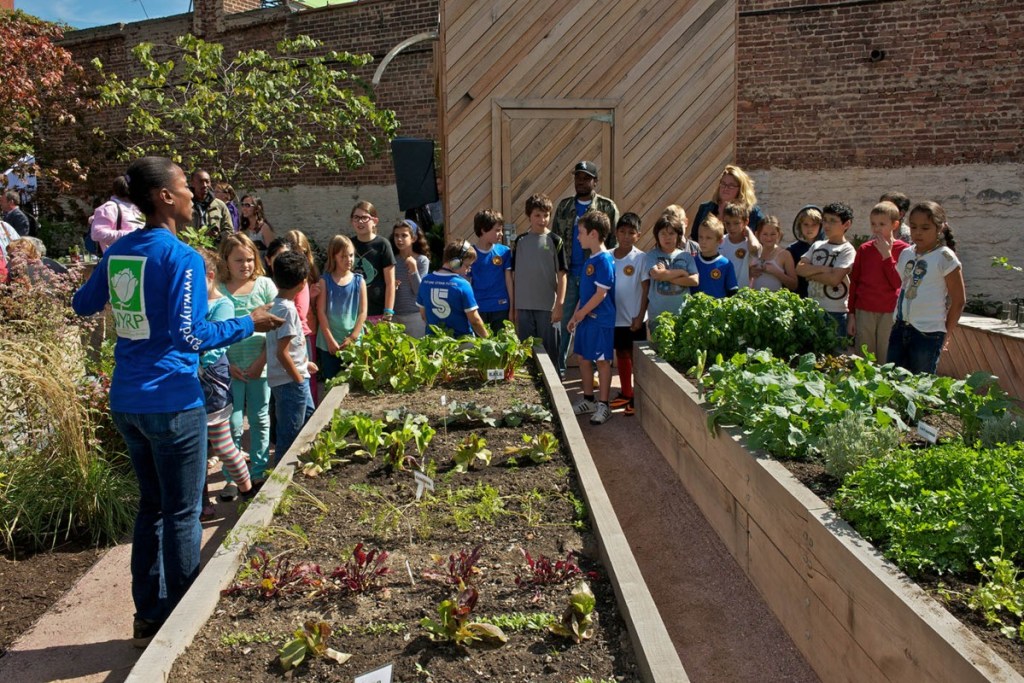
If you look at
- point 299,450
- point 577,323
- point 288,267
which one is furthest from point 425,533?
point 577,323

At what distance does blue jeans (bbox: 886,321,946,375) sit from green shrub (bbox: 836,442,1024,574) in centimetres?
221

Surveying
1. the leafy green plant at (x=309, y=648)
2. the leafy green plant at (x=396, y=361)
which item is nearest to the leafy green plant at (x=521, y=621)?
the leafy green plant at (x=309, y=648)

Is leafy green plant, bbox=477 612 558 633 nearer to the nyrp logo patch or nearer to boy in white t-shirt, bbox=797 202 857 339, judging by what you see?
the nyrp logo patch

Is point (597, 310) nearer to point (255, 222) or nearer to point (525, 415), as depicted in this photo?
point (525, 415)

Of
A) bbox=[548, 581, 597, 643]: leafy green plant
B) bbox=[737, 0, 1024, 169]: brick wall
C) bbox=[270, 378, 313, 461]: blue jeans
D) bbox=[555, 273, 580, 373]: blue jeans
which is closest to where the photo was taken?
bbox=[548, 581, 597, 643]: leafy green plant

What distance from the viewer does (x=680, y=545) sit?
489cm

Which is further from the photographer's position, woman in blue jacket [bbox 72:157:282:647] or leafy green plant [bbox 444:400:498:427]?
leafy green plant [bbox 444:400:498:427]

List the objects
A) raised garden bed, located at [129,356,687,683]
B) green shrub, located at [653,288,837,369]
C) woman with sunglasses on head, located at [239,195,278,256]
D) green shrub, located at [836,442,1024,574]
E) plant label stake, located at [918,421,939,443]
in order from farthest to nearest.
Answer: woman with sunglasses on head, located at [239,195,278,256] → green shrub, located at [653,288,837,369] → plant label stake, located at [918,421,939,443] → green shrub, located at [836,442,1024,574] → raised garden bed, located at [129,356,687,683]

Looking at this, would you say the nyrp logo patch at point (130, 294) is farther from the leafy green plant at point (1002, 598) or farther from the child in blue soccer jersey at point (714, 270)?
the child in blue soccer jersey at point (714, 270)

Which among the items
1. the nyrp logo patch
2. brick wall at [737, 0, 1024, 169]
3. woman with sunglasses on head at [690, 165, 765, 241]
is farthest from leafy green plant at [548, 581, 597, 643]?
brick wall at [737, 0, 1024, 169]

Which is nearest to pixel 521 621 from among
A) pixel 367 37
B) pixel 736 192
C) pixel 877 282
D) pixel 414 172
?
pixel 877 282

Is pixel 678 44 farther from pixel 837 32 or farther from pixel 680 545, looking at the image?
pixel 680 545

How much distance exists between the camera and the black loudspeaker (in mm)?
12984

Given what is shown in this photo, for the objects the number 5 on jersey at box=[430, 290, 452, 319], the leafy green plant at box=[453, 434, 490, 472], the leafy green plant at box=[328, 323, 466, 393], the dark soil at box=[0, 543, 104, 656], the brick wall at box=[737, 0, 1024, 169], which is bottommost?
the dark soil at box=[0, 543, 104, 656]
